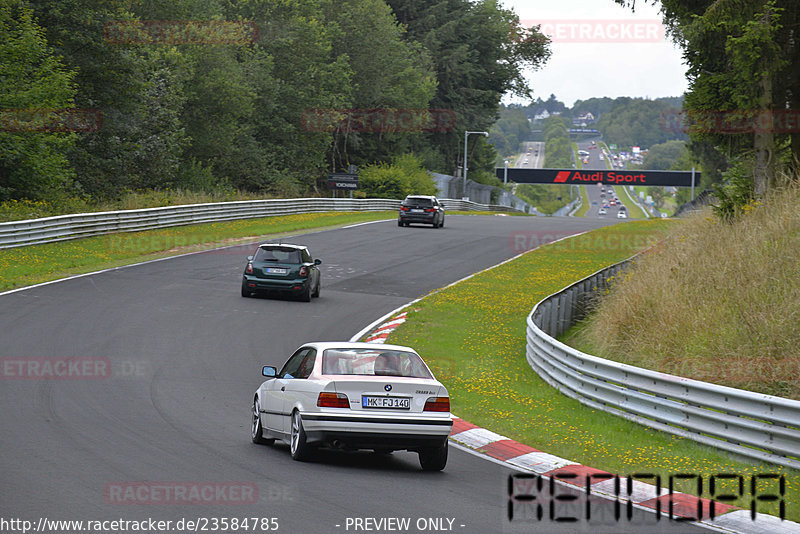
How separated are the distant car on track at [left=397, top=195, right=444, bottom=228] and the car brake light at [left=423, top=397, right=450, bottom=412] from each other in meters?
38.4

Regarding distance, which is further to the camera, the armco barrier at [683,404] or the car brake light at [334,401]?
the armco barrier at [683,404]

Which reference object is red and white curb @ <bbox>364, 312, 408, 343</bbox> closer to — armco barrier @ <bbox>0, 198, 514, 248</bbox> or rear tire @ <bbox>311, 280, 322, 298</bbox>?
rear tire @ <bbox>311, 280, 322, 298</bbox>

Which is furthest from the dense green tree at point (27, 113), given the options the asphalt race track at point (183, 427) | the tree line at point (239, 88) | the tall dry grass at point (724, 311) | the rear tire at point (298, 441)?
the rear tire at point (298, 441)

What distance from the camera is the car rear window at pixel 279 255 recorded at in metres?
25.1

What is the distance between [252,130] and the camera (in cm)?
6581

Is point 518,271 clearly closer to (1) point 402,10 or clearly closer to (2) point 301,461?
(2) point 301,461

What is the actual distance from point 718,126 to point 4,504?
2504cm

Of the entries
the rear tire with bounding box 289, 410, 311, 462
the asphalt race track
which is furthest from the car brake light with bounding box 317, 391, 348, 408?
the asphalt race track

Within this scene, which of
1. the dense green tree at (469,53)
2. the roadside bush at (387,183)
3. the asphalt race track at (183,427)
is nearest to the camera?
the asphalt race track at (183,427)

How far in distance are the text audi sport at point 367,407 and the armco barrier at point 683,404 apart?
3356mm

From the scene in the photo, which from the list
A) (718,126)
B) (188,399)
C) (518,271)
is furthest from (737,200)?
(188,399)

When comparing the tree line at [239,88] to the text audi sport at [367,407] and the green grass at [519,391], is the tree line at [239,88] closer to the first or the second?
the green grass at [519,391]

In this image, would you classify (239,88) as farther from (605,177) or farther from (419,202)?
(605,177)

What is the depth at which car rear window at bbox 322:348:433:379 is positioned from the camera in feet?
34.1
